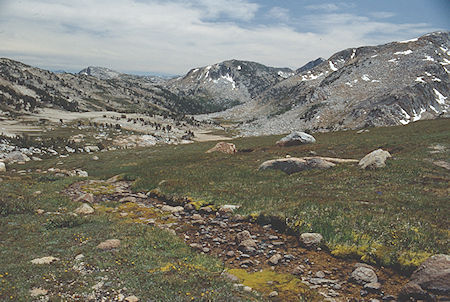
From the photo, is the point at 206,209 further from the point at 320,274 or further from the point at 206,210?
the point at 320,274

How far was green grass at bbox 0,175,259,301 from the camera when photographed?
24.3 feet

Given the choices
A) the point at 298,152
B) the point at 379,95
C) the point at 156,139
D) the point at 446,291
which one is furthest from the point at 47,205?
the point at 379,95

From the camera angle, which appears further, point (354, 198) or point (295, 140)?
point (295, 140)

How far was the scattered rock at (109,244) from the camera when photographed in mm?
10262

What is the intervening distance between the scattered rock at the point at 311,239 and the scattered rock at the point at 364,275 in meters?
2.26

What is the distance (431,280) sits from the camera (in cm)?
720

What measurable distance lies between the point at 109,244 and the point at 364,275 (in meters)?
9.33

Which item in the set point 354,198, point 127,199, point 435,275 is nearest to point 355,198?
point 354,198

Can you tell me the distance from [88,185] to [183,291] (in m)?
19.5

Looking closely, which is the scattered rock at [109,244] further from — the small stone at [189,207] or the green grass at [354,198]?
the green grass at [354,198]

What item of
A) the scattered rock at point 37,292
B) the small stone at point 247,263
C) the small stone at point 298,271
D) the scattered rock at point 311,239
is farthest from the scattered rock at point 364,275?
the scattered rock at point 37,292

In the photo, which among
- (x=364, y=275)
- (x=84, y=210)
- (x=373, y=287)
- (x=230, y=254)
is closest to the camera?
(x=373, y=287)

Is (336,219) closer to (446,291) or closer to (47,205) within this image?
→ (446,291)

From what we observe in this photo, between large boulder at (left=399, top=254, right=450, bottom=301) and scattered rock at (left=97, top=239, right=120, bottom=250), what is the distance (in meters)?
9.88
